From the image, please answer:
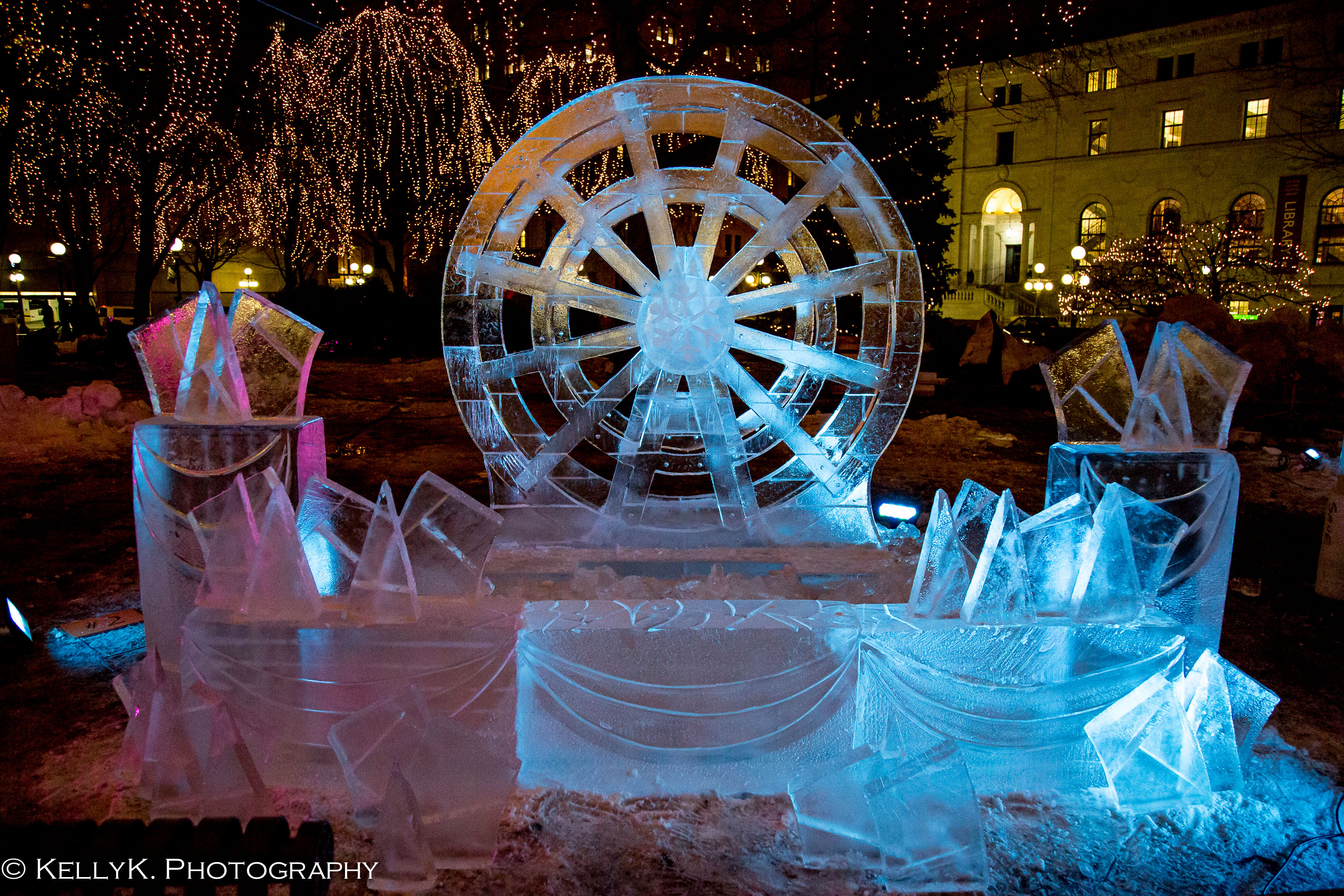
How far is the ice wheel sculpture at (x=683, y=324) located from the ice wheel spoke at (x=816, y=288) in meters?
0.01

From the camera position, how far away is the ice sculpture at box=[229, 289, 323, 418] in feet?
13.6

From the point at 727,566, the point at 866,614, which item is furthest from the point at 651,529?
the point at 866,614

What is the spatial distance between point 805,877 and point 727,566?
1837 mm

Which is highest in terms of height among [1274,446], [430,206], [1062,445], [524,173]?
[430,206]

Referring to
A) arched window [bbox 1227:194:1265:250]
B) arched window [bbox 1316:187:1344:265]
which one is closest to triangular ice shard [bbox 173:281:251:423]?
arched window [bbox 1227:194:1265:250]

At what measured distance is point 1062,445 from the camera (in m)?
3.98

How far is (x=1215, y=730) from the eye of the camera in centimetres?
316

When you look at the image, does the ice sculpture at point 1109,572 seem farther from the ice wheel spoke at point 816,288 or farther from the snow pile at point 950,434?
the snow pile at point 950,434

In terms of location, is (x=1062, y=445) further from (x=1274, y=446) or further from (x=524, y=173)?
(x=1274, y=446)

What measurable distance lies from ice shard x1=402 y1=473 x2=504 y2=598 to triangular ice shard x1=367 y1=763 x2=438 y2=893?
3.03 feet

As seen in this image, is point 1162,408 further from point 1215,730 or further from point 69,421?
point 69,421

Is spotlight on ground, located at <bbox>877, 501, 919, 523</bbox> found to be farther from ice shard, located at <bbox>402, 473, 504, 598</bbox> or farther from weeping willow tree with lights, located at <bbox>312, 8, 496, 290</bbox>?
weeping willow tree with lights, located at <bbox>312, 8, 496, 290</bbox>

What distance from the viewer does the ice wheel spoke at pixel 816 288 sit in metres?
4.64

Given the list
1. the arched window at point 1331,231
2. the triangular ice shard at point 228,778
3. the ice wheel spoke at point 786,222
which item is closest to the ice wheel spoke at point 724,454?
the ice wheel spoke at point 786,222
